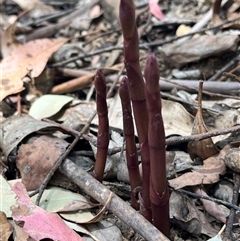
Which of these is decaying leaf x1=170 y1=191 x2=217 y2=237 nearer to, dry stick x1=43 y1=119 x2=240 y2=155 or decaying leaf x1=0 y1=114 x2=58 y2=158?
dry stick x1=43 y1=119 x2=240 y2=155

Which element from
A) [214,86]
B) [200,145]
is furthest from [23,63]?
[200,145]

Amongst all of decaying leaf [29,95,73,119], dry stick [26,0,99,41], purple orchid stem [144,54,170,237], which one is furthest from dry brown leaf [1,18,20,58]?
purple orchid stem [144,54,170,237]

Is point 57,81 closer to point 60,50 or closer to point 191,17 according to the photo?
point 60,50

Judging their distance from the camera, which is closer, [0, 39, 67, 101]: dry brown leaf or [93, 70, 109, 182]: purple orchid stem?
[93, 70, 109, 182]: purple orchid stem

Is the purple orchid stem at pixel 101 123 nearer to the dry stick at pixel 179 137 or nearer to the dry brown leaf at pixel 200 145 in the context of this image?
the dry stick at pixel 179 137

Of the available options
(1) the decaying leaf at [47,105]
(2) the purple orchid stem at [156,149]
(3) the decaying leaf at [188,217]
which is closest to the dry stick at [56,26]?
(1) the decaying leaf at [47,105]

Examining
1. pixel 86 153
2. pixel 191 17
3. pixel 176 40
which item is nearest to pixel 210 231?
pixel 86 153
